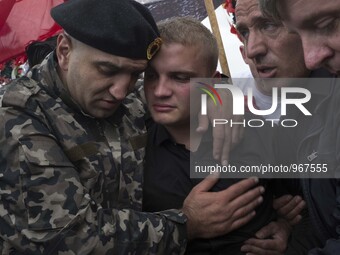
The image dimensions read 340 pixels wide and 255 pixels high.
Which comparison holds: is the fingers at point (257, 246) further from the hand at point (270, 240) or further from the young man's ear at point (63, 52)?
the young man's ear at point (63, 52)

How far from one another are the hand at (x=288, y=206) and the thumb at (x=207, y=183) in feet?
1.01

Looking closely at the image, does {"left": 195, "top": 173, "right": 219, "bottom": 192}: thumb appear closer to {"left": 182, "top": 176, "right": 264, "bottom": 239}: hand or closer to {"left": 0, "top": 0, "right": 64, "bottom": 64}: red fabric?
{"left": 182, "top": 176, "right": 264, "bottom": 239}: hand

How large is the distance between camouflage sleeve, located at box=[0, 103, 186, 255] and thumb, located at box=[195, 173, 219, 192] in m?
0.32

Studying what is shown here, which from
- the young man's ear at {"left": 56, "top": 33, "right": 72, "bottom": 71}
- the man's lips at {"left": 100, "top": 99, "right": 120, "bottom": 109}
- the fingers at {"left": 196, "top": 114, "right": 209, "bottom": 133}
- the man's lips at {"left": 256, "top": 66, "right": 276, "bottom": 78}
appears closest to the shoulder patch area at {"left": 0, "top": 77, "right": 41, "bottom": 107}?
the young man's ear at {"left": 56, "top": 33, "right": 72, "bottom": 71}

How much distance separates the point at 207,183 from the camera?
6.18ft

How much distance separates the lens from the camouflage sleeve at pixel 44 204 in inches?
61.4

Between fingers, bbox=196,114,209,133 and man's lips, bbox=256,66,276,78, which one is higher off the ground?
man's lips, bbox=256,66,276,78

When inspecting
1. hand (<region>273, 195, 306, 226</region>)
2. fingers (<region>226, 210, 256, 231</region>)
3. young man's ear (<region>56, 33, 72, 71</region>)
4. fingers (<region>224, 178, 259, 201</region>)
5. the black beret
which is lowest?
hand (<region>273, 195, 306, 226</region>)

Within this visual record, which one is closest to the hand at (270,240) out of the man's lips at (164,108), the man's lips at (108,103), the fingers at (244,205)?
the fingers at (244,205)

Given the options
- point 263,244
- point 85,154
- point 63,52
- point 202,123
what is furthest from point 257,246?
point 63,52

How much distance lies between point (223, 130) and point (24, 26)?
2.20 metres

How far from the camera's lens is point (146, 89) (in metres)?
2.00

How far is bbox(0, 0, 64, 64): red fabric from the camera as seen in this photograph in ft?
11.7

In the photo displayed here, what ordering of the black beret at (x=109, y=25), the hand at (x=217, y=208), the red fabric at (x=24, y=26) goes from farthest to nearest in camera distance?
the red fabric at (x=24, y=26) < the hand at (x=217, y=208) < the black beret at (x=109, y=25)
